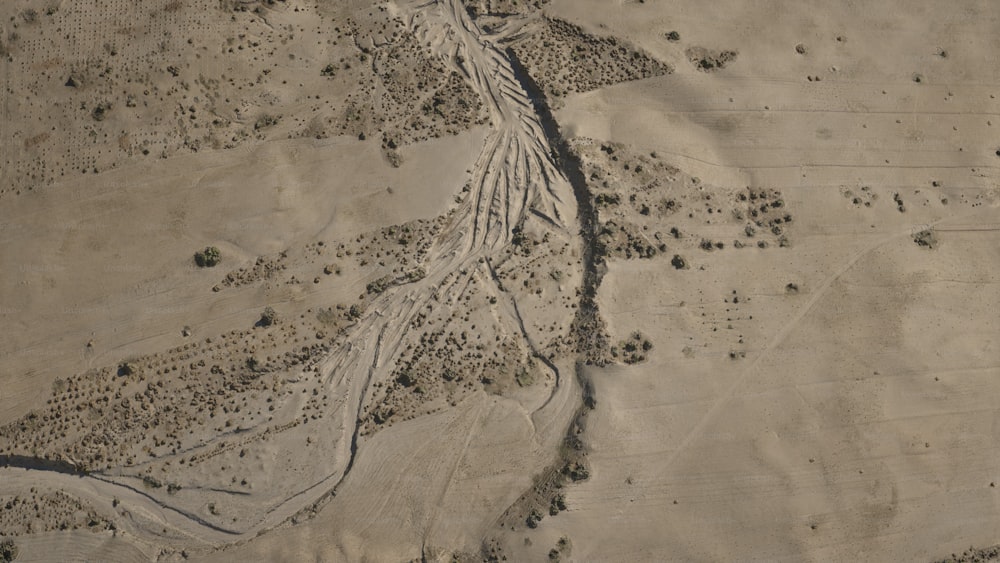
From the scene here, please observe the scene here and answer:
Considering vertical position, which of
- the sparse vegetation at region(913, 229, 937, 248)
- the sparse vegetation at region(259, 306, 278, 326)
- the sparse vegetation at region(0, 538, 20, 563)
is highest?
the sparse vegetation at region(913, 229, 937, 248)

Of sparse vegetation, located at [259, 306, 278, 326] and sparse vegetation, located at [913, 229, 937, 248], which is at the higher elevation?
sparse vegetation, located at [913, 229, 937, 248]

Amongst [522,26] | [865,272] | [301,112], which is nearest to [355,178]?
[301,112]

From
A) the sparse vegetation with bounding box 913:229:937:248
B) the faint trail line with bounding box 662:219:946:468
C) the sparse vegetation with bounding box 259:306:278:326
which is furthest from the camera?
the sparse vegetation with bounding box 913:229:937:248

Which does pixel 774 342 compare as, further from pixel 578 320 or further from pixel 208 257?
pixel 208 257

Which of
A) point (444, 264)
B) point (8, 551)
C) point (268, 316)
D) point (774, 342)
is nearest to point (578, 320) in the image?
point (444, 264)

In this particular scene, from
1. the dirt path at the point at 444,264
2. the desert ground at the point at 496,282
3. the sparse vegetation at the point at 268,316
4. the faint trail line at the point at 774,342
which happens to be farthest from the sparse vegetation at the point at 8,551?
the faint trail line at the point at 774,342

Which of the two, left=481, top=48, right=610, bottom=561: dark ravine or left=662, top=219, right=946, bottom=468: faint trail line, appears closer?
left=481, top=48, right=610, bottom=561: dark ravine

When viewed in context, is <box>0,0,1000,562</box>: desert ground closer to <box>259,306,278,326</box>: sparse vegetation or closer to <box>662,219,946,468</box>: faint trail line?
<box>662,219,946,468</box>: faint trail line

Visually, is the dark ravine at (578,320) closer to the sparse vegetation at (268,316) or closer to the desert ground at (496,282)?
the desert ground at (496,282)

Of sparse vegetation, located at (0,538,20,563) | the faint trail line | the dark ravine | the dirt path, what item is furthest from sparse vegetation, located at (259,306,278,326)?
the faint trail line
